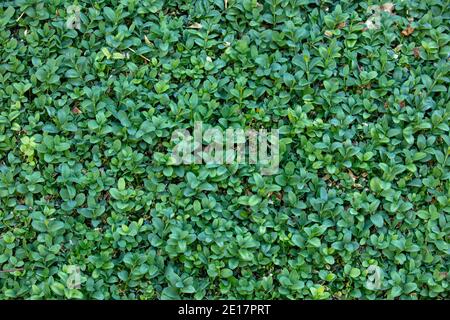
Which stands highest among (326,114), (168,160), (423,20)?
(423,20)

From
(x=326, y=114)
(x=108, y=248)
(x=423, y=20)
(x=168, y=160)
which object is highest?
(x=423, y=20)

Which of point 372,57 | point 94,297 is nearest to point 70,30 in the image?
point 94,297
